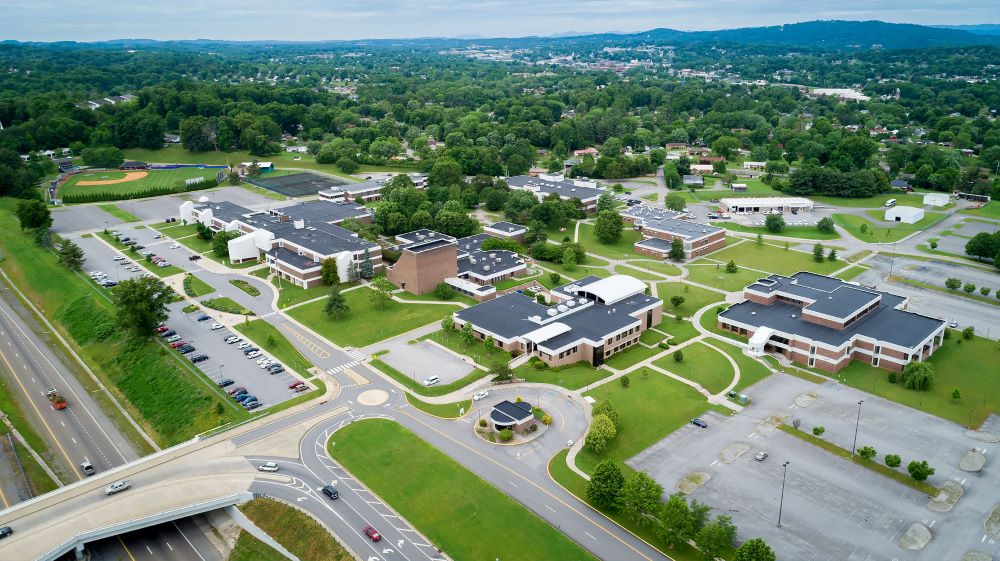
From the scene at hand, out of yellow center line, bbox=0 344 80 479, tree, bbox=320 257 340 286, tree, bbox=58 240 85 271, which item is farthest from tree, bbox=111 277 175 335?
tree, bbox=58 240 85 271

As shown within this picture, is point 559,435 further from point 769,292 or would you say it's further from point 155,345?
point 155,345

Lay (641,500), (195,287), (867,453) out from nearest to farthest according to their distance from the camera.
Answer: (641,500) < (867,453) < (195,287)

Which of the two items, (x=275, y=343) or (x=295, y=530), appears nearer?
(x=295, y=530)

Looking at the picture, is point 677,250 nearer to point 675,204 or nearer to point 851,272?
point 851,272

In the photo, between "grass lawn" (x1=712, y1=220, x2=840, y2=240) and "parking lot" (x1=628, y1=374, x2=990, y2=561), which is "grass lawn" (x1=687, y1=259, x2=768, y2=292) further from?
"parking lot" (x1=628, y1=374, x2=990, y2=561)

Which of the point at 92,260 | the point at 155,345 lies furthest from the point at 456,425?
the point at 92,260

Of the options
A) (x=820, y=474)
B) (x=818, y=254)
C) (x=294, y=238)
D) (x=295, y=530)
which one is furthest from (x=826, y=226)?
(x=295, y=530)

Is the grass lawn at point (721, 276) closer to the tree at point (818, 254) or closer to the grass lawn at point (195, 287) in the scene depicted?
the tree at point (818, 254)
